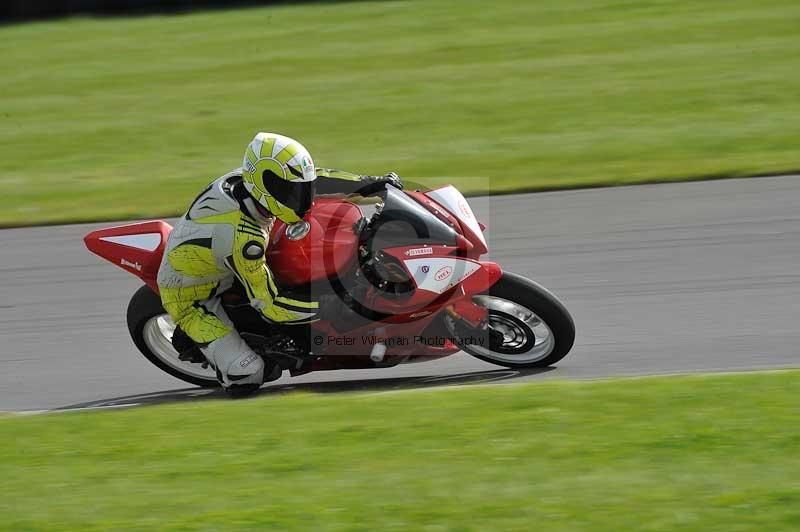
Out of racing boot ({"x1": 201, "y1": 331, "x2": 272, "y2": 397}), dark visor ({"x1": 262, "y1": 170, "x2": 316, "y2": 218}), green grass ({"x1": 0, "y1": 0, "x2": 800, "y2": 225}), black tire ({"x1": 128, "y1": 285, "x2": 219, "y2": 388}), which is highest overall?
green grass ({"x1": 0, "y1": 0, "x2": 800, "y2": 225})

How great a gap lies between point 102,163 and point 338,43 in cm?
535

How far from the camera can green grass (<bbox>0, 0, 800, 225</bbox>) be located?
1062cm

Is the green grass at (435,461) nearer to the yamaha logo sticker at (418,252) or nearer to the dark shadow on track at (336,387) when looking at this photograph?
the dark shadow on track at (336,387)

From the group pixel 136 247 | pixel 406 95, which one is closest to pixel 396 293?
pixel 136 247

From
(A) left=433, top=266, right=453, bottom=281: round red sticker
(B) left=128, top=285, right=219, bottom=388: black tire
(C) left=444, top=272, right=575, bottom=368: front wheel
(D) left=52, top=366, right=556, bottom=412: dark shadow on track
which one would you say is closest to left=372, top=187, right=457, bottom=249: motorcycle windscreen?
(A) left=433, top=266, right=453, bottom=281: round red sticker

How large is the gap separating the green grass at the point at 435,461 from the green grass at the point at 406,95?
174 inches

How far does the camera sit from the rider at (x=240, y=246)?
5.77 metres

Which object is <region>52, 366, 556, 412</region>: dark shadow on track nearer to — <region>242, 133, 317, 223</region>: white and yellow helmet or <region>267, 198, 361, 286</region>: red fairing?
<region>267, 198, 361, 286</region>: red fairing

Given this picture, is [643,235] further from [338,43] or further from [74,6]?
[74,6]

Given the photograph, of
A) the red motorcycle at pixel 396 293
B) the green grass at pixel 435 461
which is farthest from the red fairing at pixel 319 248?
the green grass at pixel 435 461

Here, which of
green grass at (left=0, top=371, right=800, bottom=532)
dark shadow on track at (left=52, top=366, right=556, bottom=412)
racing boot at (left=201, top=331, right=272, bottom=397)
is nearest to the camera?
green grass at (left=0, top=371, right=800, bottom=532)

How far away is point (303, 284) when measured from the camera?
6188 mm

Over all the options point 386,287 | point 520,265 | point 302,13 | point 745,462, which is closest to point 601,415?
point 745,462

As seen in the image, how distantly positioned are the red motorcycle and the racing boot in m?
0.09
